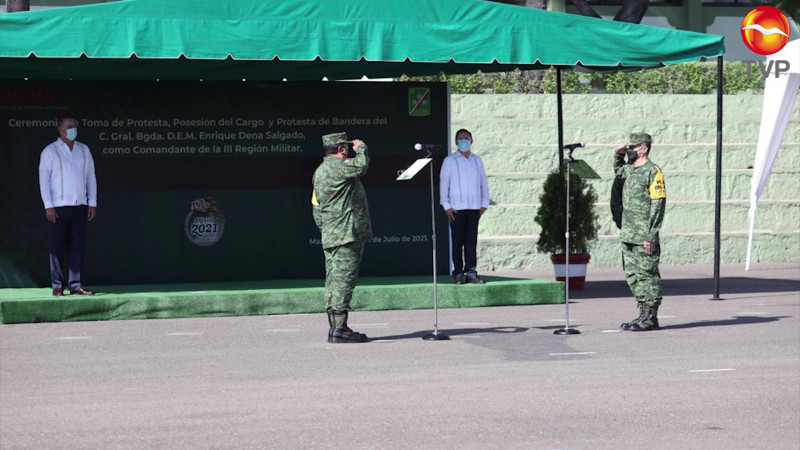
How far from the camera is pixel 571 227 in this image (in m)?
18.6

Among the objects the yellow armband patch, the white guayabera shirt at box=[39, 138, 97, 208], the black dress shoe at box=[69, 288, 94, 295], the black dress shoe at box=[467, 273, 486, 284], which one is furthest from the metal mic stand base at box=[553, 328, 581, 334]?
the white guayabera shirt at box=[39, 138, 97, 208]

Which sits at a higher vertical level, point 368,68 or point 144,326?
point 368,68

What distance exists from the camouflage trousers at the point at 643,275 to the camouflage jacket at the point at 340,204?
288 cm

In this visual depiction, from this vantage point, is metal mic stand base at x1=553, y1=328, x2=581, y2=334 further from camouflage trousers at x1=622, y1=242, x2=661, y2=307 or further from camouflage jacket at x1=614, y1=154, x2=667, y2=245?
camouflage jacket at x1=614, y1=154, x2=667, y2=245

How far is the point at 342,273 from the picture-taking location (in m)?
13.0

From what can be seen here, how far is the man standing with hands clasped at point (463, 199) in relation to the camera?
56.1 ft

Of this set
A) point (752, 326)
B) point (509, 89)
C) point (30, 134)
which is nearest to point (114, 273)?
point (30, 134)

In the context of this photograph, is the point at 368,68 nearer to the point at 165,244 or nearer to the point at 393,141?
the point at 393,141

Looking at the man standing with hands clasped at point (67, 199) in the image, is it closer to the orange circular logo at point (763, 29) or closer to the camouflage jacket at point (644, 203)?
the camouflage jacket at point (644, 203)

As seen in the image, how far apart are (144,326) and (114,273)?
9.48 feet

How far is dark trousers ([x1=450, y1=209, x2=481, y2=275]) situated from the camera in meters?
17.1

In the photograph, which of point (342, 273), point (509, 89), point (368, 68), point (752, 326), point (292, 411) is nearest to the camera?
point (292, 411)

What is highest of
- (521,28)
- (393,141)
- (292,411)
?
(521,28)

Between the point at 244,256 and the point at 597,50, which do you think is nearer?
the point at 597,50
